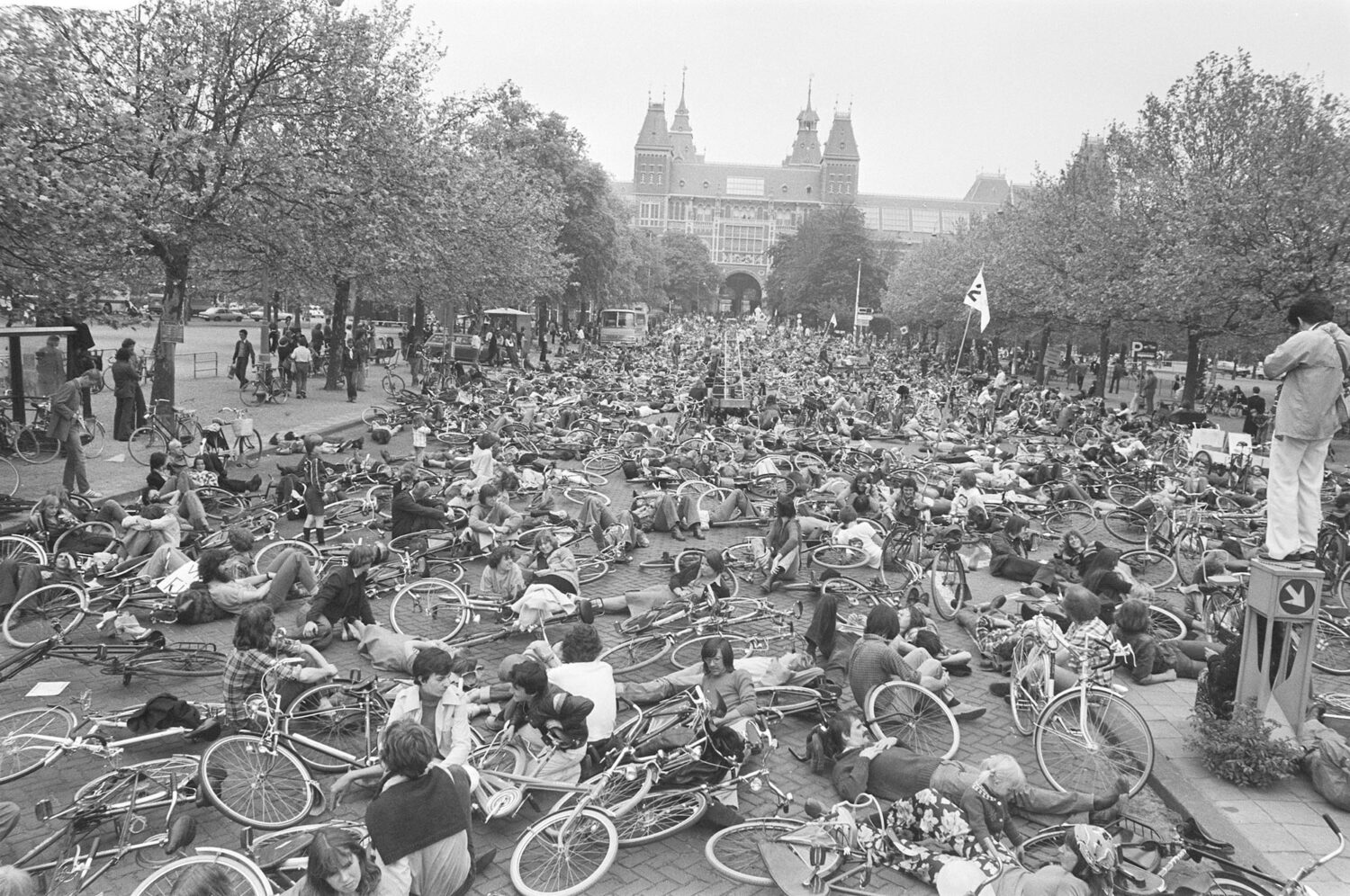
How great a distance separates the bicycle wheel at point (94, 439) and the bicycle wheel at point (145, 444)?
0.44m

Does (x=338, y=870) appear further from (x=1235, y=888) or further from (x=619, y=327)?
(x=619, y=327)

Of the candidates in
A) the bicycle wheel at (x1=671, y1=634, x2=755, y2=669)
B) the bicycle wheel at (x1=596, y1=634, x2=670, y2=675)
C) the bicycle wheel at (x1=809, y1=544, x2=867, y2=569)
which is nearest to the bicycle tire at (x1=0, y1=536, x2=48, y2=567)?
the bicycle wheel at (x1=596, y1=634, x2=670, y2=675)

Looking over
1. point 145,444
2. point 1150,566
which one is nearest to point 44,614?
point 145,444

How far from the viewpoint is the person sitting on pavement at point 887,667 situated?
6.63 m

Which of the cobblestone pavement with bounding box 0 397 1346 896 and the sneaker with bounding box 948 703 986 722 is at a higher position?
the sneaker with bounding box 948 703 986 722

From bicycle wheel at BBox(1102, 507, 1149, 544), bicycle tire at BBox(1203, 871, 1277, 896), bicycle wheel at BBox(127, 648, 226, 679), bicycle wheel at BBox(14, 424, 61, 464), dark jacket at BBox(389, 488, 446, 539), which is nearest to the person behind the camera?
bicycle tire at BBox(1203, 871, 1277, 896)

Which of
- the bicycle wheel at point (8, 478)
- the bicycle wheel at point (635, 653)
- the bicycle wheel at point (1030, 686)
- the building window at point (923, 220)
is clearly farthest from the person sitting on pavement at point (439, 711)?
the building window at point (923, 220)

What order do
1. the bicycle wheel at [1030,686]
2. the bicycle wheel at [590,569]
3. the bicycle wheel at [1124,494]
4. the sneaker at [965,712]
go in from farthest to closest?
the bicycle wheel at [1124,494] < the bicycle wheel at [590,569] < the sneaker at [965,712] < the bicycle wheel at [1030,686]

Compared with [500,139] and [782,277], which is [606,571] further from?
[782,277]

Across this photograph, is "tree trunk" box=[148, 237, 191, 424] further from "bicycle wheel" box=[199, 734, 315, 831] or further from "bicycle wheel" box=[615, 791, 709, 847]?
"bicycle wheel" box=[615, 791, 709, 847]

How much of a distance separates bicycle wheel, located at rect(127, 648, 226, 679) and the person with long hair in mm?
3785

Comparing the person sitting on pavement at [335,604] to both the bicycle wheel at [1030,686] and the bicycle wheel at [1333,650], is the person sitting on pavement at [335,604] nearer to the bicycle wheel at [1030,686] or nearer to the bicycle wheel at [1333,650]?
the bicycle wheel at [1030,686]

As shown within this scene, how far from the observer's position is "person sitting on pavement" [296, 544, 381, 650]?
7973 millimetres

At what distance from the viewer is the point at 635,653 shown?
330 inches
